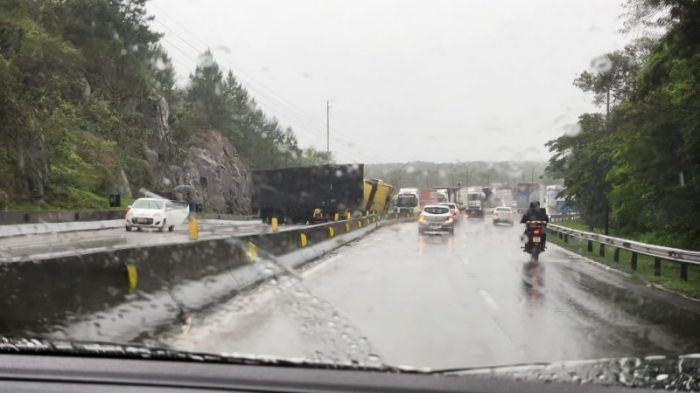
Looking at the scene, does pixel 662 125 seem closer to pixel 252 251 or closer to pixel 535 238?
pixel 535 238

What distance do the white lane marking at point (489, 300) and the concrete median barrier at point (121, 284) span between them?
3.92 metres

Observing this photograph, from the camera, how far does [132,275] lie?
23.2ft

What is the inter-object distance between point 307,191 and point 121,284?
2871 centimetres

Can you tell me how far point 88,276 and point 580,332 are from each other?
5201mm

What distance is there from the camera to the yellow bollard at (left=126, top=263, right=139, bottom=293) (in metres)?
7.01

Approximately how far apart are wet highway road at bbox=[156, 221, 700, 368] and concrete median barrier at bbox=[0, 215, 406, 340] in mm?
416

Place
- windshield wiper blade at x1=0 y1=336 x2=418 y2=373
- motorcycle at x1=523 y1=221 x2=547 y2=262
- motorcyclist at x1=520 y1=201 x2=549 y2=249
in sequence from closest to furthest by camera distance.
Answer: windshield wiper blade at x1=0 y1=336 x2=418 y2=373 < motorcycle at x1=523 y1=221 x2=547 y2=262 < motorcyclist at x1=520 y1=201 x2=549 y2=249

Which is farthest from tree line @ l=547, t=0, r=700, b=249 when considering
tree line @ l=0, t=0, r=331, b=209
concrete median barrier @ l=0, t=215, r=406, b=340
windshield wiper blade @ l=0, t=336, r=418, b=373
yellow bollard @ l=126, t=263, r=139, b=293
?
tree line @ l=0, t=0, r=331, b=209

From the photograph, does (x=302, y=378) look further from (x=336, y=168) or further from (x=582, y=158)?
(x=582, y=158)

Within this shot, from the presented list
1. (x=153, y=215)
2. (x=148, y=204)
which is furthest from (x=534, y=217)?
(x=148, y=204)

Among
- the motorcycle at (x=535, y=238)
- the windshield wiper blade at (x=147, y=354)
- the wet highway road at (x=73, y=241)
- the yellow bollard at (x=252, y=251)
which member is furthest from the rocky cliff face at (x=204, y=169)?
the windshield wiper blade at (x=147, y=354)

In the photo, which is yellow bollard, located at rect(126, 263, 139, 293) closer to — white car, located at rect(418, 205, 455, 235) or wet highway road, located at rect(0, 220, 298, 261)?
wet highway road, located at rect(0, 220, 298, 261)

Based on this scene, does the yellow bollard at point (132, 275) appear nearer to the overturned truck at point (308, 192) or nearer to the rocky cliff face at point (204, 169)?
the overturned truck at point (308, 192)

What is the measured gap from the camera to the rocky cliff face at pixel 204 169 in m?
59.5
